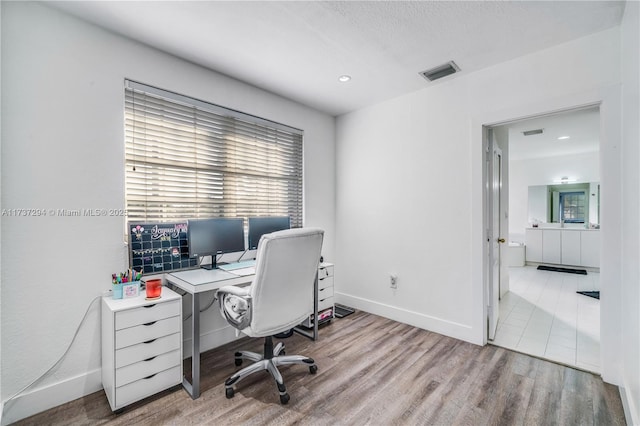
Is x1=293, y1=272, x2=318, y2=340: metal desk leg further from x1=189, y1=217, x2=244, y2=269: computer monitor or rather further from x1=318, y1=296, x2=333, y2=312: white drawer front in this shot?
x1=189, y1=217, x2=244, y2=269: computer monitor

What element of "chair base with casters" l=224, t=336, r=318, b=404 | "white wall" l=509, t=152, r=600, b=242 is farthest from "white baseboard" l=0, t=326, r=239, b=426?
"white wall" l=509, t=152, r=600, b=242

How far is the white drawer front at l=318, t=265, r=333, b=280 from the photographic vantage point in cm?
298

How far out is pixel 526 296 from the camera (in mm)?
4090

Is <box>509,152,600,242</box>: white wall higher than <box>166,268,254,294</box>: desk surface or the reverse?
higher

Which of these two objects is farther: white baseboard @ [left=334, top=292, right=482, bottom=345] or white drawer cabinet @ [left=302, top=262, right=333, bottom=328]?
white drawer cabinet @ [left=302, top=262, right=333, bottom=328]

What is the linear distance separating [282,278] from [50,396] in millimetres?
1664

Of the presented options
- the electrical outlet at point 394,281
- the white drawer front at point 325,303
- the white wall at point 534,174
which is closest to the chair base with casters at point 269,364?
the white drawer front at point 325,303

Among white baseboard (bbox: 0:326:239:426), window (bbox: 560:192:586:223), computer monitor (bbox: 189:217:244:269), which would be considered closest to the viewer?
white baseboard (bbox: 0:326:239:426)

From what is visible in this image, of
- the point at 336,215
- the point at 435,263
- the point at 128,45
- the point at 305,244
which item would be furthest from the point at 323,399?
the point at 128,45

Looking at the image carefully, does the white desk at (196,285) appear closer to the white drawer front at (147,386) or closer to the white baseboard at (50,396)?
the white drawer front at (147,386)

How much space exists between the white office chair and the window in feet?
24.5

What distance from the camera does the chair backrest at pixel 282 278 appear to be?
1730mm

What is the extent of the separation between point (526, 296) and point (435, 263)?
2.27 m

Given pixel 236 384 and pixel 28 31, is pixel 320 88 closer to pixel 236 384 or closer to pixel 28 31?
pixel 28 31
